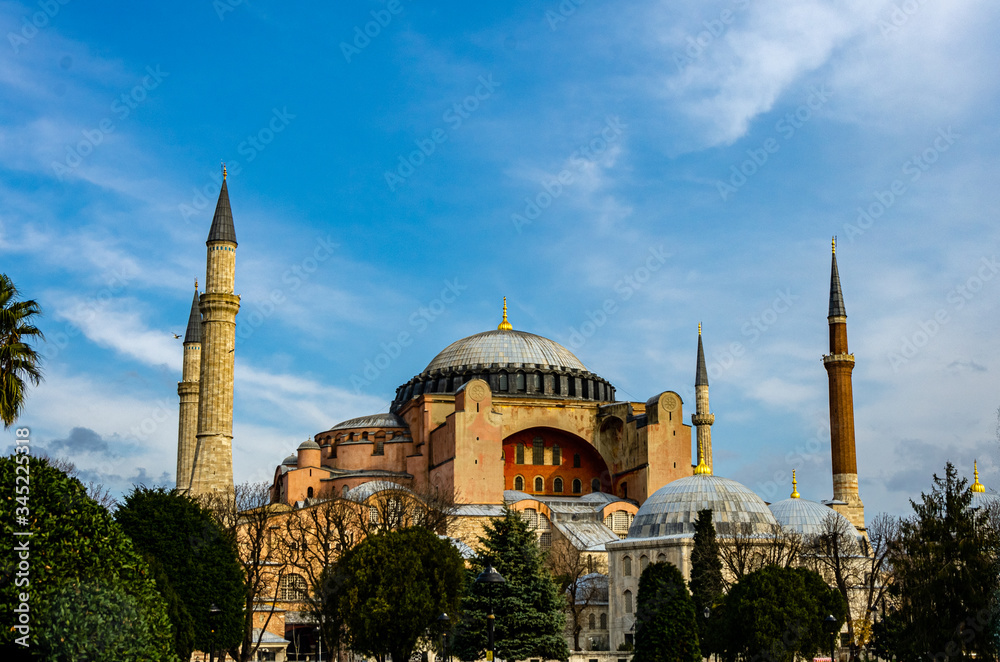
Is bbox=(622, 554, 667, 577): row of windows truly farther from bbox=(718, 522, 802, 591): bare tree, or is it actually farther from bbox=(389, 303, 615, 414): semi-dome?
bbox=(389, 303, 615, 414): semi-dome

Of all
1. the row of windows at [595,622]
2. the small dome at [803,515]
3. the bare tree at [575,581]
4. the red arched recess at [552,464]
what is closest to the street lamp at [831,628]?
the bare tree at [575,581]

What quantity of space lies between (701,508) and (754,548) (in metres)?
2.39

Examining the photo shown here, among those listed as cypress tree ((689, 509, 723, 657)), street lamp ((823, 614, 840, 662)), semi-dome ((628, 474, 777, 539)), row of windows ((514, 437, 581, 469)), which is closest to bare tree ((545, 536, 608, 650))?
semi-dome ((628, 474, 777, 539))

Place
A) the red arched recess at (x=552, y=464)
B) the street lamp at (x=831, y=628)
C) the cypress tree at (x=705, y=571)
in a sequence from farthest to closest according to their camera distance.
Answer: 1. the red arched recess at (x=552, y=464)
2. the cypress tree at (x=705, y=571)
3. the street lamp at (x=831, y=628)

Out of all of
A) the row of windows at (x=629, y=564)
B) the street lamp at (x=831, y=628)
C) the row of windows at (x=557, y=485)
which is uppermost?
the row of windows at (x=557, y=485)

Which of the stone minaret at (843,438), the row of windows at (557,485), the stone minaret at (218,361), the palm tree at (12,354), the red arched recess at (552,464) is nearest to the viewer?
the palm tree at (12,354)

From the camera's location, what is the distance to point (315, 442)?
52.1m

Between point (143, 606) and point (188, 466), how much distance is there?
39.3 m

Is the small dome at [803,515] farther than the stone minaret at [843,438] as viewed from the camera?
No

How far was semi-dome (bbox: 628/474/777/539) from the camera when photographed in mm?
36500

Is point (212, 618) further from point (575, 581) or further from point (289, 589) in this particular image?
point (575, 581)

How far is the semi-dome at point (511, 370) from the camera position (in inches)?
2110

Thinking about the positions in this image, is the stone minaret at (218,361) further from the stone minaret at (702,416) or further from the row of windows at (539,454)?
the stone minaret at (702,416)

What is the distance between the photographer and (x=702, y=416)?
183ft
